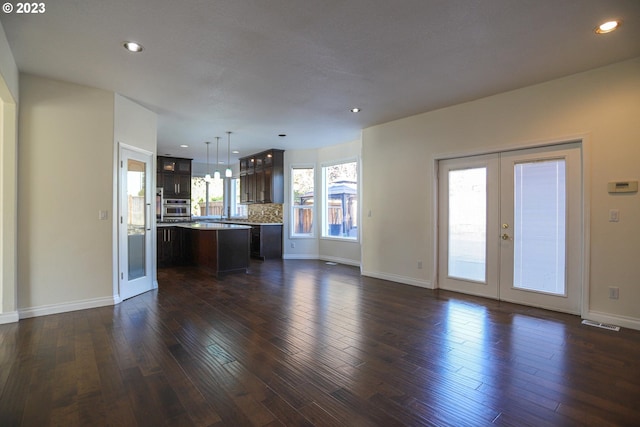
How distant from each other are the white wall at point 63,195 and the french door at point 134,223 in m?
0.20

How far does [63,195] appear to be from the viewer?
152 inches

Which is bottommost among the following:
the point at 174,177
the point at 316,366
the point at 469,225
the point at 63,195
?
the point at 316,366

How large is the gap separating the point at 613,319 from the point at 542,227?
3.85ft

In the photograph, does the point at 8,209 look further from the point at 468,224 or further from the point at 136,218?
the point at 468,224

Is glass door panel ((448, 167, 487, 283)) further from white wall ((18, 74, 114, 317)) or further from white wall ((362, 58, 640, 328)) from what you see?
white wall ((18, 74, 114, 317))

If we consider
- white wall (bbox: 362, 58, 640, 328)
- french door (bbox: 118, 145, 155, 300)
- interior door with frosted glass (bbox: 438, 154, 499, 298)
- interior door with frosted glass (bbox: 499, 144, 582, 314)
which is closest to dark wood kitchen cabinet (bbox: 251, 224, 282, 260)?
white wall (bbox: 362, 58, 640, 328)

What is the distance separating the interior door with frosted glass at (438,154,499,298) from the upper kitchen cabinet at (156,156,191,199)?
23.7ft

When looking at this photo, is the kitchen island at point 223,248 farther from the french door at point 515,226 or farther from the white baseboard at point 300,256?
the french door at point 515,226

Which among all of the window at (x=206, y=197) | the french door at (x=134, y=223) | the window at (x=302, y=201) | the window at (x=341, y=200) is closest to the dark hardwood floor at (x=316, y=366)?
the french door at (x=134, y=223)

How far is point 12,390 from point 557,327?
187 inches

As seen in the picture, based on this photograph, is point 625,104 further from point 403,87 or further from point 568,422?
point 568,422

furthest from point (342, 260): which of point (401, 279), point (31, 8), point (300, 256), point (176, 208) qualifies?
point (31, 8)

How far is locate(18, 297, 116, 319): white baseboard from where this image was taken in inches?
143

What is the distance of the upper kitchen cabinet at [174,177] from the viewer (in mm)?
8906
